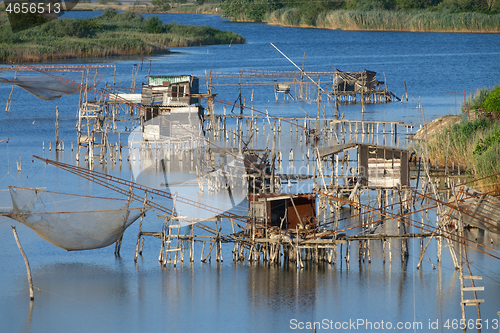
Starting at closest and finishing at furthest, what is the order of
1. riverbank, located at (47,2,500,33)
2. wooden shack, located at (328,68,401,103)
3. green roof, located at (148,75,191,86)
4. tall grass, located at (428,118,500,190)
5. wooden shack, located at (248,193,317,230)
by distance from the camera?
wooden shack, located at (248,193,317,230)
tall grass, located at (428,118,500,190)
green roof, located at (148,75,191,86)
wooden shack, located at (328,68,401,103)
riverbank, located at (47,2,500,33)

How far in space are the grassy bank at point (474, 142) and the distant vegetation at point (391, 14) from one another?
58.3m

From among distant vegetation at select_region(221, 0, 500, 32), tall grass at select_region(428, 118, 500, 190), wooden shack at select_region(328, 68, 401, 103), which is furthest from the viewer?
distant vegetation at select_region(221, 0, 500, 32)

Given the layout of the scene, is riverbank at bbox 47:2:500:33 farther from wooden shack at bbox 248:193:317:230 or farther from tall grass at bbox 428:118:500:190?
wooden shack at bbox 248:193:317:230

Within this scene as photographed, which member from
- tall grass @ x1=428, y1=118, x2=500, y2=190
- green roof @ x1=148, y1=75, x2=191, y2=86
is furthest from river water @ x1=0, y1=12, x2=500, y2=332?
green roof @ x1=148, y1=75, x2=191, y2=86

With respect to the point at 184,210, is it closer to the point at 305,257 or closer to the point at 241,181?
the point at 241,181

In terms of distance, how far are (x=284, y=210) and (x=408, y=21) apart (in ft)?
247

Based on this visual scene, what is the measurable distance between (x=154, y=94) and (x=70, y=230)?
17789mm

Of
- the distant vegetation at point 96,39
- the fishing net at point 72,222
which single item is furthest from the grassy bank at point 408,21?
the fishing net at point 72,222

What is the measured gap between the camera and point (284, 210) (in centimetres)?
1909

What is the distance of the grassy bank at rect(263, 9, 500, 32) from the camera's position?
277 feet

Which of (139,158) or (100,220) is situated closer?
(100,220)

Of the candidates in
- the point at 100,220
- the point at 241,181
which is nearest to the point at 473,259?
the point at 241,181

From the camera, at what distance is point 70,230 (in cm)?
1780

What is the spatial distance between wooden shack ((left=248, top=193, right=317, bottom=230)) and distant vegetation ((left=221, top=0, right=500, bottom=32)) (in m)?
71.5
